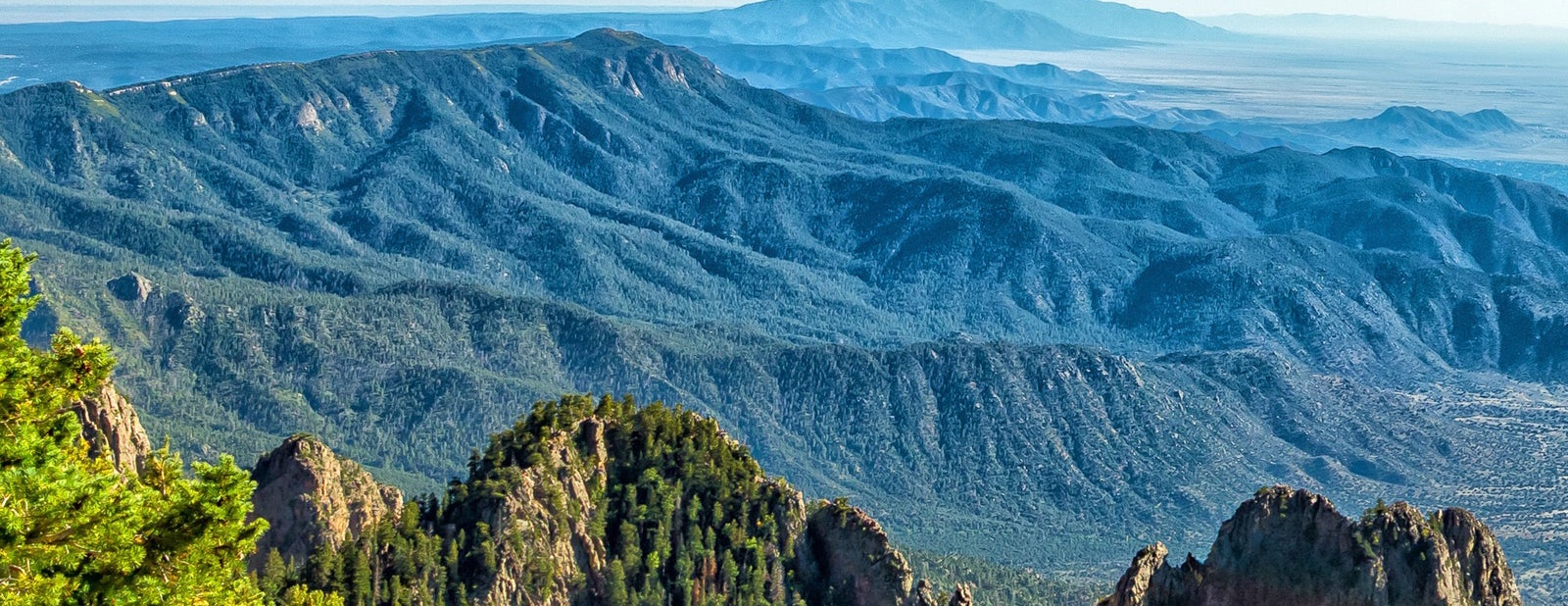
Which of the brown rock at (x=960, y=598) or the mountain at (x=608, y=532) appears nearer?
the mountain at (x=608, y=532)

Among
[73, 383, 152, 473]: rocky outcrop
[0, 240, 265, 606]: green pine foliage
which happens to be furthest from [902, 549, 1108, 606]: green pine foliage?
[0, 240, 265, 606]: green pine foliage

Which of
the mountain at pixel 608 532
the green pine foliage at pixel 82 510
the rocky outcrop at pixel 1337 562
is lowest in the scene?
the mountain at pixel 608 532

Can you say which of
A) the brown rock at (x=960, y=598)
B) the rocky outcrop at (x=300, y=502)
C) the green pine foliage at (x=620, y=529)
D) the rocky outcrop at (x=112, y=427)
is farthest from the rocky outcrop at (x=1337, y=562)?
the rocky outcrop at (x=112, y=427)

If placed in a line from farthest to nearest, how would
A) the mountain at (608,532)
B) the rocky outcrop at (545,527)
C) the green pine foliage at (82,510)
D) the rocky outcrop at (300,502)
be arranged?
the rocky outcrop at (300,502)
the rocky outcrop at (545,527)
the mountain at (608,532)
the green pine foliage at (82,510)

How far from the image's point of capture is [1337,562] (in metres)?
62.0

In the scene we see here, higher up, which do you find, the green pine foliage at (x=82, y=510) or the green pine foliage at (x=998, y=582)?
the green pine foliage at (x=82, y=510)

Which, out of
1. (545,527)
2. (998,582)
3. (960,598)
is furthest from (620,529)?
(998,582)

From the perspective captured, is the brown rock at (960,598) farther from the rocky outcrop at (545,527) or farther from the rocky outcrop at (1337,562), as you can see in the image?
the rocky outcrop at (545,527)

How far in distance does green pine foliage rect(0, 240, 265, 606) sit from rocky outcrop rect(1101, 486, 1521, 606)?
42253 millimetres

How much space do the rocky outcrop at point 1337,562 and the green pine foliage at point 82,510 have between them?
42253mm

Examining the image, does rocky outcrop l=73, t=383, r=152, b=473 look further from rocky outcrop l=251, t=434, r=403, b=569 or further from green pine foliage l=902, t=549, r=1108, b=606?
green pine foliage l=902, t=549, r=1108, b=606

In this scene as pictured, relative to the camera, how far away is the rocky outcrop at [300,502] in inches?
2872

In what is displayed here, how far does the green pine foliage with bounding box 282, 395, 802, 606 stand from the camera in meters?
65.9

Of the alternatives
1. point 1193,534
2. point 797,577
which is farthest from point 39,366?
point 1193,534
